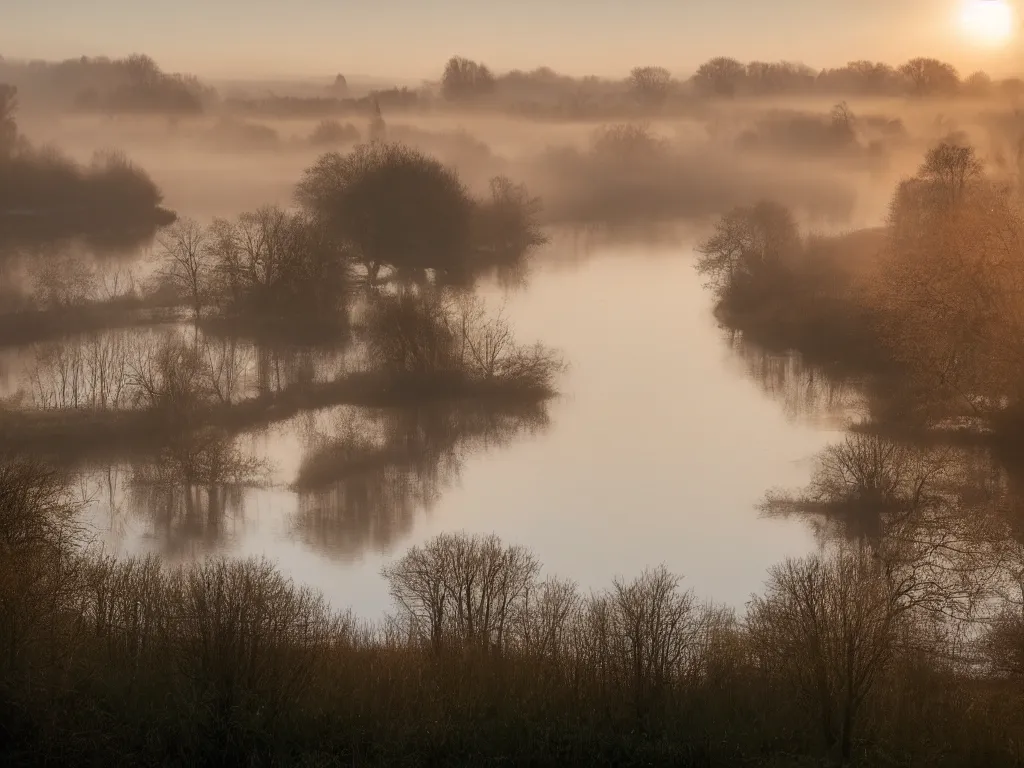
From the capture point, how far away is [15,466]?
18.3 metres

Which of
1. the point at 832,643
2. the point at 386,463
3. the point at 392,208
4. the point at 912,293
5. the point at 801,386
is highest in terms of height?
the point at 392,208

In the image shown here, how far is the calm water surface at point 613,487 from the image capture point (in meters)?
18.8

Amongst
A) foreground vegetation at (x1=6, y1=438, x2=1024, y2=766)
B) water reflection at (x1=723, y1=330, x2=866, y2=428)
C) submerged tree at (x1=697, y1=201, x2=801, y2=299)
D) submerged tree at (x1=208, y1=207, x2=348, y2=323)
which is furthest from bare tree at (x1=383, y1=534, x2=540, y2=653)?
submerged tree at (x1=697, y1=201, x2=801, y2=299)

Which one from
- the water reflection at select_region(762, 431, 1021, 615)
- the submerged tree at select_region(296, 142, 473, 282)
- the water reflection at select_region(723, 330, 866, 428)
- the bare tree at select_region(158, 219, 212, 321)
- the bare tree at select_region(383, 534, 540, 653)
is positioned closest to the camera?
the bare tree at select_region(383, 534, 540, 653)

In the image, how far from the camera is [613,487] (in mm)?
Result: 21938

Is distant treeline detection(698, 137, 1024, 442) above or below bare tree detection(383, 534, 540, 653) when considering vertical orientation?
above

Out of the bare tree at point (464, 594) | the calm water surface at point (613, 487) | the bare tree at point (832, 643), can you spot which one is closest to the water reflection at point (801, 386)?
the calm water surface at point (613, 487)

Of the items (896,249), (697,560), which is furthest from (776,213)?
(697,560)

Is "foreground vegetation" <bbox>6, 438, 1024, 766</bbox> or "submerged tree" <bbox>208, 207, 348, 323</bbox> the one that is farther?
"submerged tree" <bbox>208, 207, 348, 323</bbox>

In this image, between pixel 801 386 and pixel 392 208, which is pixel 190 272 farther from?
pixel 801 386

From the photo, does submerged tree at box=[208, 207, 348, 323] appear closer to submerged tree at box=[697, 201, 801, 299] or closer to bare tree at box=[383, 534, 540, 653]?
submerged tree at box=[697, 201, 801, 299]

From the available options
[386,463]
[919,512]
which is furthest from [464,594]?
[919,512]

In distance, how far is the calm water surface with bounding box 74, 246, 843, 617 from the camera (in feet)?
61.6

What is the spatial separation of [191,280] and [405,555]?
16.7 m
